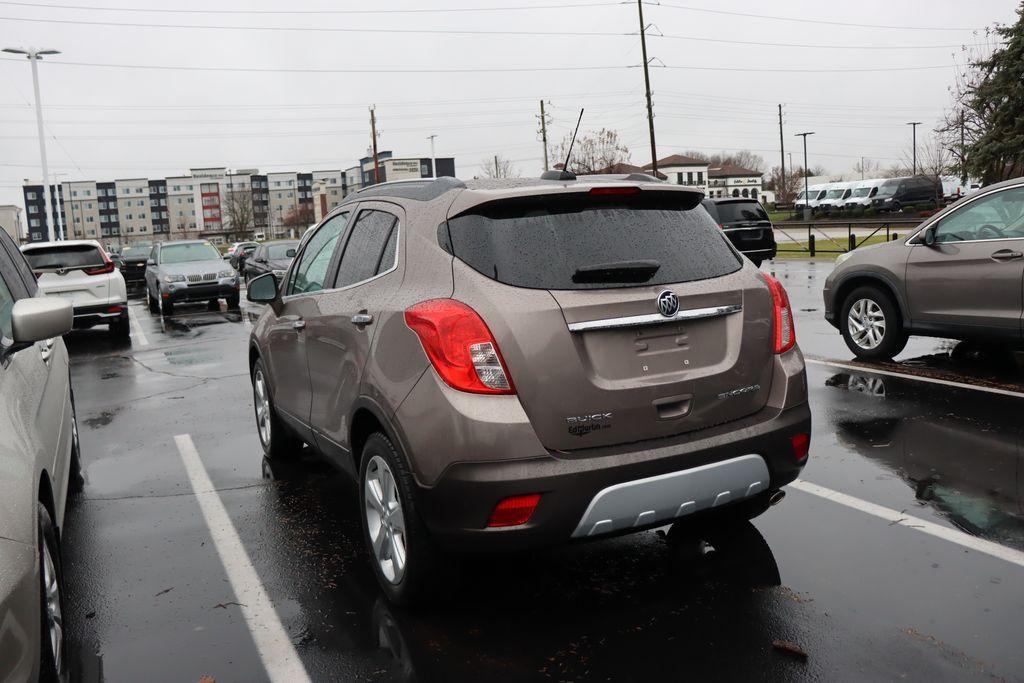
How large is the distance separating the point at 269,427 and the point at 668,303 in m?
3.55

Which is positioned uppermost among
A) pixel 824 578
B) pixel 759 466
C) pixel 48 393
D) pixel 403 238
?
pixel 403 238

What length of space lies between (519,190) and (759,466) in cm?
152

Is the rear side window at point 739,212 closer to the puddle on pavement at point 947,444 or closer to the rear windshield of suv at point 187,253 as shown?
the rear windshield of suv at point 187,253

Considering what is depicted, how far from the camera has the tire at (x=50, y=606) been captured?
8.64 feet

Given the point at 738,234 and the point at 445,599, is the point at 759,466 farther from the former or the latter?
the point at 738,234

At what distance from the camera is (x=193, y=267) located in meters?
19.3

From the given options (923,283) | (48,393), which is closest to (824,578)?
(48,393)

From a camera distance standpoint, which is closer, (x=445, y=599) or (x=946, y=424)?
(x=445, y=599)

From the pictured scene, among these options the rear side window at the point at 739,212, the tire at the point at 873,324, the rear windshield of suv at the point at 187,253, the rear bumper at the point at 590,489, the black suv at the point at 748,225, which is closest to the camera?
the rear bumper at the point at 590,489

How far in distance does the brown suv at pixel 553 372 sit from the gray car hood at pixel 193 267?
16.2 meters

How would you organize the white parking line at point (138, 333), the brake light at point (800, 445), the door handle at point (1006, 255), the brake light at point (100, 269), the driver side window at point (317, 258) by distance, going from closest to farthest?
the brake light at point (800, 445) → the driver side window at point (317, 258) → the door handle at point (1006, 255) → the white parking line at point (138, 333) → the brake light at point (100, 269)

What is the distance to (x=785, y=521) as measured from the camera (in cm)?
450

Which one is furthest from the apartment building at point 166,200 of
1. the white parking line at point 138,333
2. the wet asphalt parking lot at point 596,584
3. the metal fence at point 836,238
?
the wet asphalt parking lot at point 596,584

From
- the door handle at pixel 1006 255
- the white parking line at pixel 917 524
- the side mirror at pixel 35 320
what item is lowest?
the white parking line at pixel 917 524
